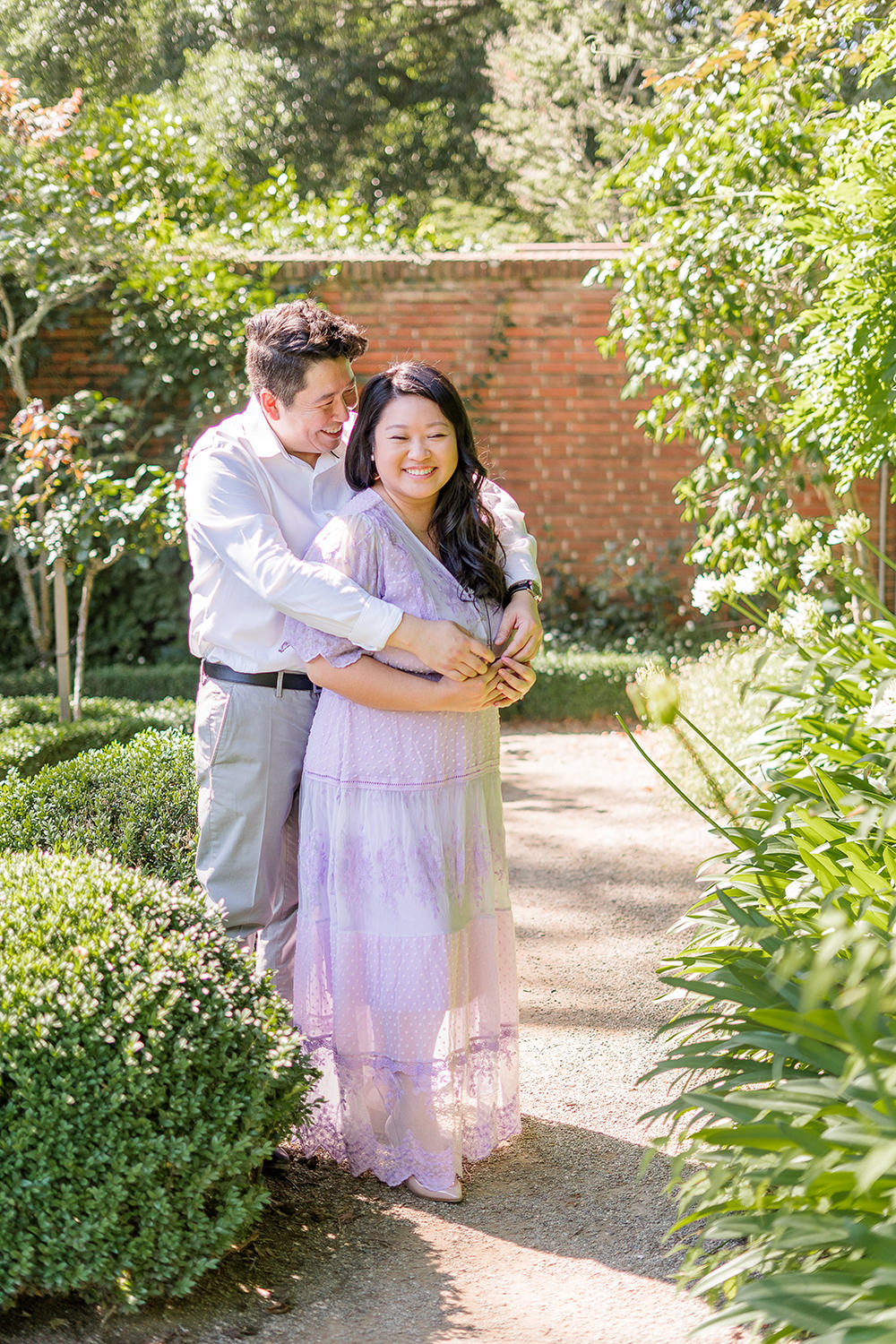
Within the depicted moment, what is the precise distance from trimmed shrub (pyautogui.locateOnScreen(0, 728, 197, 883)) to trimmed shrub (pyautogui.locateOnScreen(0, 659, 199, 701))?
13.9 ft

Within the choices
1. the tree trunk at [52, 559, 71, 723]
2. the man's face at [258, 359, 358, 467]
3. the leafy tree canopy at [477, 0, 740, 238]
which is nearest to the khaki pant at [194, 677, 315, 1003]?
the man's face at [258, 359, 358, 467]

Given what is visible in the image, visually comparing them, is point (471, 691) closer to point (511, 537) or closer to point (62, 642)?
point (511, 537)

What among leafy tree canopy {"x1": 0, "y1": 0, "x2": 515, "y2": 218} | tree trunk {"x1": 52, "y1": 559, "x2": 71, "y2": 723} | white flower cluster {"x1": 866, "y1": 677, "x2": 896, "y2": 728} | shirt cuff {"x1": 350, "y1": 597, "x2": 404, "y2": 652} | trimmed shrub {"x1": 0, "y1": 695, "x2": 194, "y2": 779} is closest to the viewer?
white flower cluster {"x1": 866, "y1": 677, "x2": 896, "y2": 728}

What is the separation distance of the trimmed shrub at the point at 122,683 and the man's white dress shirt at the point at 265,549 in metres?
5.14

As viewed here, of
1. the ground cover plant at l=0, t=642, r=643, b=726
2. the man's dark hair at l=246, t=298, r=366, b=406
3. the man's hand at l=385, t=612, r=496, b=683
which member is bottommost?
the ground cover plant at l=0, t=642, r=643, b=726

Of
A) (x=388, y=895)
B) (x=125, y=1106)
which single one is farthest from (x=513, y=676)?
(x=125, y=1106)

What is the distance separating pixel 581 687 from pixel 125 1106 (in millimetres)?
6212

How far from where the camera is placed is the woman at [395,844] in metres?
2.71

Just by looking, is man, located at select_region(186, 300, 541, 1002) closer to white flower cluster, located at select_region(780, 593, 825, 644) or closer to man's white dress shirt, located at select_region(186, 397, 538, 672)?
man's white dress shirt, located at select_region(186, 397, 538, 672)

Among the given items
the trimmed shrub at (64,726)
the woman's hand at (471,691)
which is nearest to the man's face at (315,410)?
the woman's hand at (471,691)

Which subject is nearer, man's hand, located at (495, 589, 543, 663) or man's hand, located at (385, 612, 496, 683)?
man's hand, located at (385, 612, 496, 683)

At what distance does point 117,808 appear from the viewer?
3639 millimetres

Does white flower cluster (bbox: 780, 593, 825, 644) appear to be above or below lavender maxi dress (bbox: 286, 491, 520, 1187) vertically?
above

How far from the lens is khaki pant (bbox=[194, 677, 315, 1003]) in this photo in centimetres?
289
